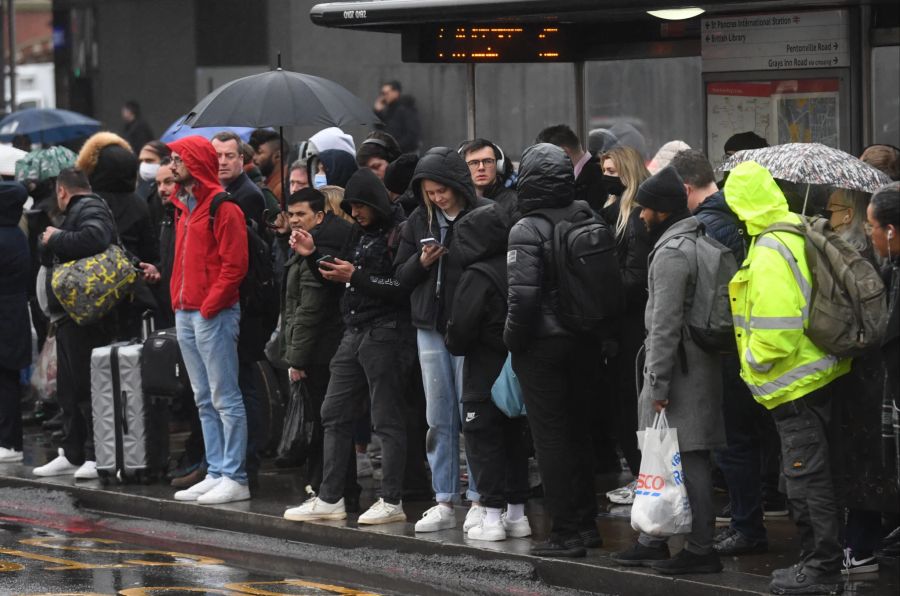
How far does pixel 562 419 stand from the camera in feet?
27.5

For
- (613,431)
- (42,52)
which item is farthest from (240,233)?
(42,52)

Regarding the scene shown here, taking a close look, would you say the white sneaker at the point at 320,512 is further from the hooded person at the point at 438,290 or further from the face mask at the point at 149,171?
the face mask at the point at 149,171

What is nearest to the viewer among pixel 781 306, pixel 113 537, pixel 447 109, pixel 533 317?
pixel 781 306

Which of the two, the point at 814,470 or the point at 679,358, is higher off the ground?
the point at 679,358

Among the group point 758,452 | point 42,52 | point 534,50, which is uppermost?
point 42,52

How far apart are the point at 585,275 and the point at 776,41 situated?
2.82 meters

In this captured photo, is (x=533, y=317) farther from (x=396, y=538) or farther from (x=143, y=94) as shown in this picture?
(x=143, y=94)

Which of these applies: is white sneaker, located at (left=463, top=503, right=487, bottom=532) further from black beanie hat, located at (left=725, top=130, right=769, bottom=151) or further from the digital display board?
the digital display board

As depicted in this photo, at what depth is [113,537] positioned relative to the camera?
395 inches

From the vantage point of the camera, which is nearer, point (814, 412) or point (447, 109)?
point (814, 412)

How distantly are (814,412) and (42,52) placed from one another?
148 feet

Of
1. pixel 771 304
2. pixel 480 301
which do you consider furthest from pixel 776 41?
pixel 771 304

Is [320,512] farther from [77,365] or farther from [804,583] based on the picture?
[804,583]

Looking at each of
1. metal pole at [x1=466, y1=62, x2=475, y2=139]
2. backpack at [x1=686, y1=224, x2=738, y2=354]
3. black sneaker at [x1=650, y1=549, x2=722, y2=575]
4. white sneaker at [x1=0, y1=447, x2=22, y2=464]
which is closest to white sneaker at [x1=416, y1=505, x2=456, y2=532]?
black sneaker at [x1=650, y1=549, x2=722, y2=575]
